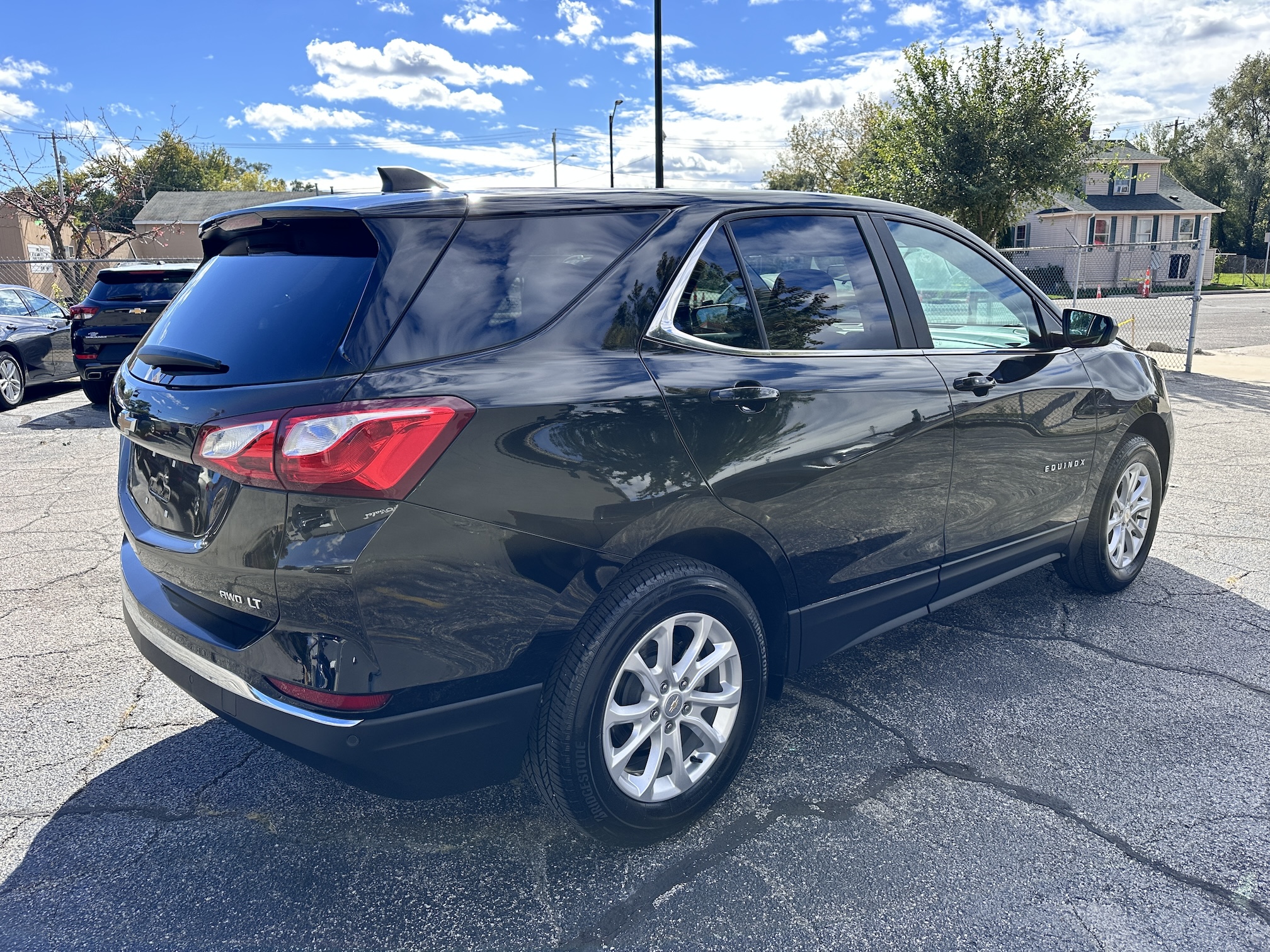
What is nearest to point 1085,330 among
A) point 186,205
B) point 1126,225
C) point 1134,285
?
point 1134,285

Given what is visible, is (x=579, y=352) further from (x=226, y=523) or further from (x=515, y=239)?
(x=226, y=523)

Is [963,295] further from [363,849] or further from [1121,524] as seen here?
[363,849]

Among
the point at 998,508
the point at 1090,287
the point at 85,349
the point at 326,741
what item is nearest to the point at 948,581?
the point at 998,508

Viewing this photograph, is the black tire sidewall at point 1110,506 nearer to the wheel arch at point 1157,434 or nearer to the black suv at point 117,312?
the wheel arch at point 1157,434

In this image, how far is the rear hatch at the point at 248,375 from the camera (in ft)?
7.00

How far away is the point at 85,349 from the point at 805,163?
150 ft

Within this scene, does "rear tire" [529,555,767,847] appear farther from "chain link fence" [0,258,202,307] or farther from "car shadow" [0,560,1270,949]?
"chain link fence" [0,258,202,307]

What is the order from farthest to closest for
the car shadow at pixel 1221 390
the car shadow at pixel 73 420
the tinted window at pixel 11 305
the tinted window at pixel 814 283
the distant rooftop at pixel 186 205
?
the distant rooftop at pixel 186 205 < the tinted window at pixel 11 305 < the car shadow at pixel 1221 390 < the car shadow at pixel 73 420 < the tinted window at pixel 814 283

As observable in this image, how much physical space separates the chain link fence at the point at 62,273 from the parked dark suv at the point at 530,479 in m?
9.74

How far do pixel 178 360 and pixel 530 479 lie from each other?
41.0 inches

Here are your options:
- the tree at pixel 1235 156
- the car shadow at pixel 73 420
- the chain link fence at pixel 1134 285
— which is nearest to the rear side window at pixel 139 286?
the car shadow at pixel 73 420

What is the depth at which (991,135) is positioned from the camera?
13.6 metres

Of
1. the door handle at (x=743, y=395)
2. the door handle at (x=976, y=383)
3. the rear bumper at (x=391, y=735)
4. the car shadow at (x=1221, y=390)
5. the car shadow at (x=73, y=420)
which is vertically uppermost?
the door handle at (x=743, y=395)

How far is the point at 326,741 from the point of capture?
2.11 meters
